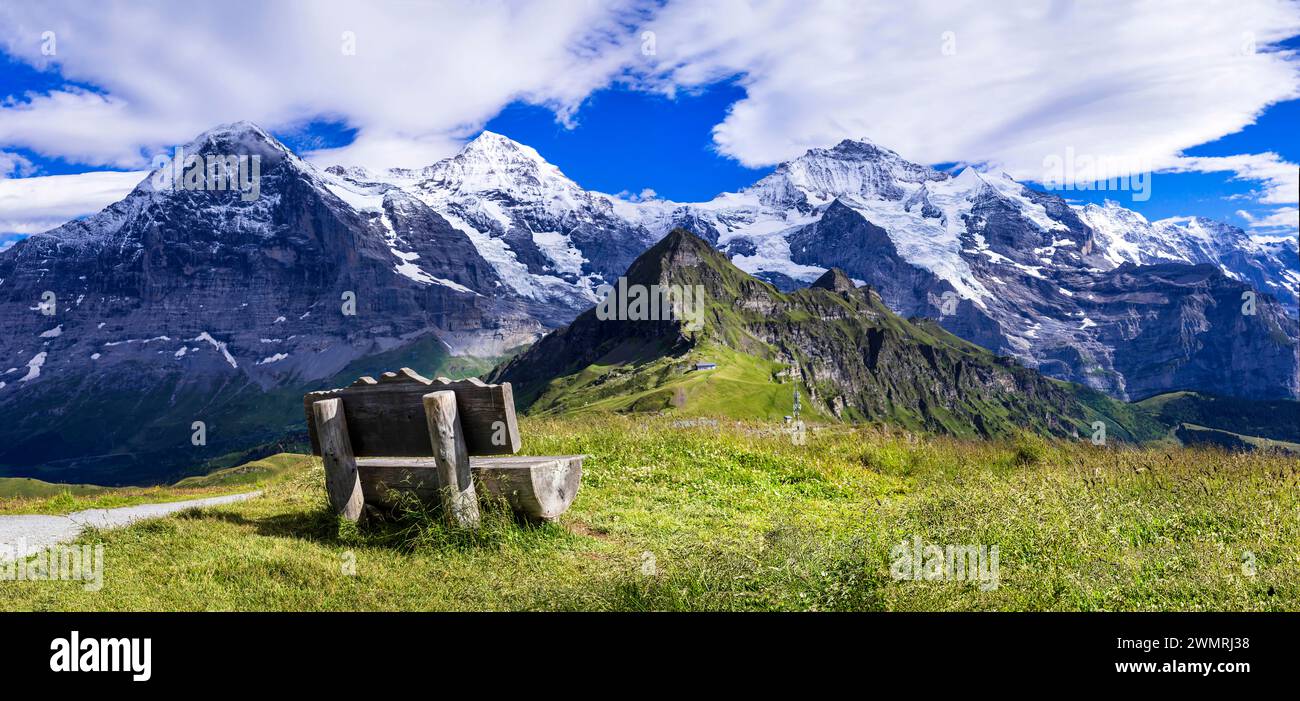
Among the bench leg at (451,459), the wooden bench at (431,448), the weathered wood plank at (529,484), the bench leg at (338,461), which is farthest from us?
the bench leg at (338,461)

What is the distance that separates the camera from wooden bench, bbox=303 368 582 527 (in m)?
9.56

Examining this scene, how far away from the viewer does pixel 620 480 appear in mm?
14445

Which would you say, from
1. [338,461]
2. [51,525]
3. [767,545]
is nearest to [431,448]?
[338,461]

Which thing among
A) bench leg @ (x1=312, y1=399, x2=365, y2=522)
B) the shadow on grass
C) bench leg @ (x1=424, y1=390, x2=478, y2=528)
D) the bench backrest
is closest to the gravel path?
the shadow on grass

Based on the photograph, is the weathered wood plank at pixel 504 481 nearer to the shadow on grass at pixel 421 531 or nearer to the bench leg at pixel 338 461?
the shadow on grass at pixel 421 531

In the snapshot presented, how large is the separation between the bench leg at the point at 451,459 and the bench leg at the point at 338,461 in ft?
4.50

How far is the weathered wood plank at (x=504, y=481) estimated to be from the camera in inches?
391

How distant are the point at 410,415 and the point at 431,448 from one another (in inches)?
20.2

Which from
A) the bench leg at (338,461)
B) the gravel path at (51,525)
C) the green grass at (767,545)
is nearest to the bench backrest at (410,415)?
the bench leg at (338,461)

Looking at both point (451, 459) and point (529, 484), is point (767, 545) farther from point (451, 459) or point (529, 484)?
point (451, 459)

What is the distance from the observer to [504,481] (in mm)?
10039
